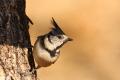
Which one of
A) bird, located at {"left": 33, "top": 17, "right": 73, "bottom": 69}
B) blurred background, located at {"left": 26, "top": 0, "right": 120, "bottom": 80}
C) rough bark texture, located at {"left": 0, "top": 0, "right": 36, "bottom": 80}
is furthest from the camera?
blurred background, located at {"left": 26, "top": 0, "right": 120, "bottom": 80}

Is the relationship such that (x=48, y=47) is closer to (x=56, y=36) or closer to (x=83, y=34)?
(x=56, y=36)

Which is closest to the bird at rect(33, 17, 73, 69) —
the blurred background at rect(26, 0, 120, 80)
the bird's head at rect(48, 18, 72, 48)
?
the bird's head at rect(48, 18, 72, 48)

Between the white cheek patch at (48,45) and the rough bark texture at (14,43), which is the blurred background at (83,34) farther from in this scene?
the rough bark texture at (14,43)

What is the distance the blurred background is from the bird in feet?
12.8

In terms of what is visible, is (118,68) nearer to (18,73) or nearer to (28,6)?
(28,6)

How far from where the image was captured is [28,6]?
9.78 m

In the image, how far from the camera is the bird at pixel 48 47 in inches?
167

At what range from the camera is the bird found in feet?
13.9

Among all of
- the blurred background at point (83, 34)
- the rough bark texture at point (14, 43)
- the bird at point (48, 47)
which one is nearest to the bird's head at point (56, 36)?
the bird at point (48, 47)

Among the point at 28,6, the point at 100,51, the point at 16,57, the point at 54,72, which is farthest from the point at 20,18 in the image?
the point at 28,6

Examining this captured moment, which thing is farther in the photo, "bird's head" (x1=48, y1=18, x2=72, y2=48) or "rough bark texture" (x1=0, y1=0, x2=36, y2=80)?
"bird's head" (x1=48, y1=18, x2=72, y2=48)

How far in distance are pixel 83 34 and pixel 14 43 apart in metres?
5.38

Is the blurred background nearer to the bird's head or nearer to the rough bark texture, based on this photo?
the bird's head

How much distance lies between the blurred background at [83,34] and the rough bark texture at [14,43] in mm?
4061
